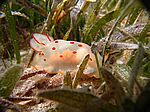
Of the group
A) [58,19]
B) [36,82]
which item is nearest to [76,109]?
[36,82]

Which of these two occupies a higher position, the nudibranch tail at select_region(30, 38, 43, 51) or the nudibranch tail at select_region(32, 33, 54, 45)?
the nudibranch tail at select_region(32, 33, 54, 45)

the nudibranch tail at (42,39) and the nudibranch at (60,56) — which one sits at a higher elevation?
the nudibranch tail at (42,39)

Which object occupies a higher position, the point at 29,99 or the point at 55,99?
the point at 55,99

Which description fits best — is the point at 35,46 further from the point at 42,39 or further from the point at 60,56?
the point at 60,56

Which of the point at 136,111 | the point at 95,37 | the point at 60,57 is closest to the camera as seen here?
the point at 136,111

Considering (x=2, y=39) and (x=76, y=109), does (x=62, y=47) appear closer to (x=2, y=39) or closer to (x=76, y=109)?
(x=2, y=39)

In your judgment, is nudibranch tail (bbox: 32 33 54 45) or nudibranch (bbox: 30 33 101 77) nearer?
nudibranch (bbox: 30 33 101 77)

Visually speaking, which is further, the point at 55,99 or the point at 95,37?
the point at 95,37

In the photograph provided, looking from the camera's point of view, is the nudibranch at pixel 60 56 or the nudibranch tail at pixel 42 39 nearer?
the nudibranch at pixel 60 56
